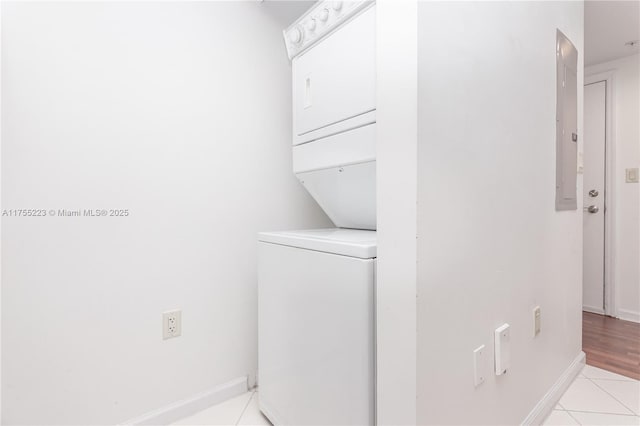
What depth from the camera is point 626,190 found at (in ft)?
7.86

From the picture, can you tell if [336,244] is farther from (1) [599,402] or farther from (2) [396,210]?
(1) [599,402]

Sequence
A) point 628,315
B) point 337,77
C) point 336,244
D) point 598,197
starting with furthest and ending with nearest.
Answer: point 598,197
point 628,315
point 337,77
point 336,244

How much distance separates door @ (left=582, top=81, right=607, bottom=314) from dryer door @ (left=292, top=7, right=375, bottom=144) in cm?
254

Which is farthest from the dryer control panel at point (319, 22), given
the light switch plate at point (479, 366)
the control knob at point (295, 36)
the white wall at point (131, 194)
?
the light switch plate at point (479, 366)

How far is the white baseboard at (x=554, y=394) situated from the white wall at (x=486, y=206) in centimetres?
3

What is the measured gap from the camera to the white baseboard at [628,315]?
2336 millimetres

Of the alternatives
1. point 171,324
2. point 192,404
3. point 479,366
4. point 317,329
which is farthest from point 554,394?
point 171,324

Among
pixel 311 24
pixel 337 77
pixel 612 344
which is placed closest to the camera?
pixel 337 77

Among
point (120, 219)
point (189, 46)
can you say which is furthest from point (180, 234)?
point (189, 46)

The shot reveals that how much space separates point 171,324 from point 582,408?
1736mm

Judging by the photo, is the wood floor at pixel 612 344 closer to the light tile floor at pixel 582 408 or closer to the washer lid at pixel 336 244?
the light tile floor at pixel 582 408

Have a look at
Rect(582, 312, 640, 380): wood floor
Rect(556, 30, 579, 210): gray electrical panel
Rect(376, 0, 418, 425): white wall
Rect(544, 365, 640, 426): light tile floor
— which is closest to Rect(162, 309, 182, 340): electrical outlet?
Rect(376, 0, 418, 425): white wall

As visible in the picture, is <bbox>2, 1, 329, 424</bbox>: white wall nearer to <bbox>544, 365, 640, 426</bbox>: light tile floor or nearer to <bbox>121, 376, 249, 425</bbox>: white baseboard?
<bbox>121, 376, 249, 425</bbox>: white baseboard

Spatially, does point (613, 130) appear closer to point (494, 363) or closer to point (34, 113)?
point (494, 363)
